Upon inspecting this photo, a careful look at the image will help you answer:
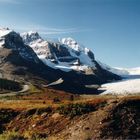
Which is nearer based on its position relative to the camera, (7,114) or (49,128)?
(49,128)

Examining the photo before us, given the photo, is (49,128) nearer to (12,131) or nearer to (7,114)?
(12,131)

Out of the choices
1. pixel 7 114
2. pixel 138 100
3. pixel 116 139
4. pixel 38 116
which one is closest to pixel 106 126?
pixel 116 139

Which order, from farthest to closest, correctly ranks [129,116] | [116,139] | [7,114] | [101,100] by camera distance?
[7,114] < [101,100] < [129,116] < [116,139]

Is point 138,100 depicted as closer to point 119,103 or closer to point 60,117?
point 119,103

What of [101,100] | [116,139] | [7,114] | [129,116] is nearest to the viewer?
[116,139]

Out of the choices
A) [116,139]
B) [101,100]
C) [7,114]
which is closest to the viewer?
[116,139]

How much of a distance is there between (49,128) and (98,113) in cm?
629

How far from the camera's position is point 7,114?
2490 inches

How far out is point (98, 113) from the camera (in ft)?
181

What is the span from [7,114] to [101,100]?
13594 mm

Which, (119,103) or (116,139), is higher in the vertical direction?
(119,103)

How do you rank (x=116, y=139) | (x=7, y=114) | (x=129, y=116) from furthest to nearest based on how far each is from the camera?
(x=7, y=114)
(x=129, y=116)
(x=116, y=139)

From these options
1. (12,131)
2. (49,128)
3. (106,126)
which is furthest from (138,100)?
(12,131)

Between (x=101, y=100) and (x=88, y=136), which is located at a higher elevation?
(x=101, y=100)
